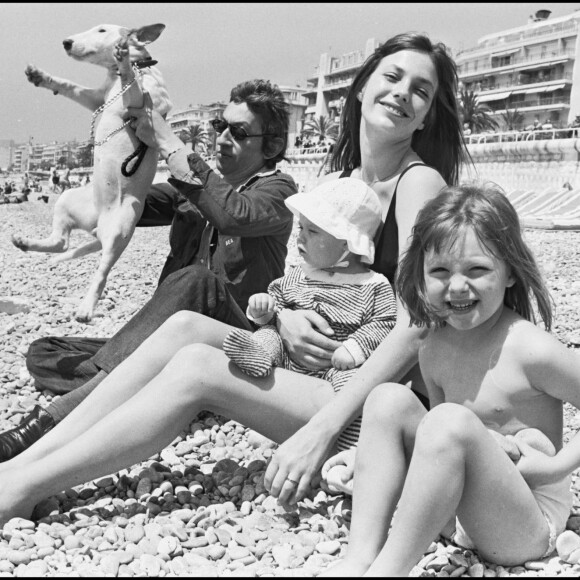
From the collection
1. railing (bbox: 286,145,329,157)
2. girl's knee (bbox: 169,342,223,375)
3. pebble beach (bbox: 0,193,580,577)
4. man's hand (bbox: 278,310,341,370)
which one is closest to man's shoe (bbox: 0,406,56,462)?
pebble beach (bbox: 0,193,580,577)

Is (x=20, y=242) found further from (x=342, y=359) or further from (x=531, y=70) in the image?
(x=531, y=70)

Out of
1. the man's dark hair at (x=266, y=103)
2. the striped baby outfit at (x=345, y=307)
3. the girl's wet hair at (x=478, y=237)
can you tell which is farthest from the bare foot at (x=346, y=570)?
the man's dark hair at (x=266, y=103)

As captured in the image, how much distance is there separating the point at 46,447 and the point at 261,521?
816 mm

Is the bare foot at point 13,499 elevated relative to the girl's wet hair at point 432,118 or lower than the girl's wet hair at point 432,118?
lower

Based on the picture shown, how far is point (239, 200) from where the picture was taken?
10.8 ft

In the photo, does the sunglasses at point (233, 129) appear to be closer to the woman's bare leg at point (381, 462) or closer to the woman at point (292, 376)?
the woman at point (292, 376)

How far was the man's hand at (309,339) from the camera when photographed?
2.75 metres

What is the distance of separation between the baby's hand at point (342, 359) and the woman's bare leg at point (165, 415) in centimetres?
8

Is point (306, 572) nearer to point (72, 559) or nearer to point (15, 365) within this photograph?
point (72, 559)

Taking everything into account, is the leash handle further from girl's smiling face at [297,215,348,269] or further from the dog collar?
girl's smiling face at [297,215,348,269]

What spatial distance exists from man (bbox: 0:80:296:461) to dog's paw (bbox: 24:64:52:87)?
705 mm

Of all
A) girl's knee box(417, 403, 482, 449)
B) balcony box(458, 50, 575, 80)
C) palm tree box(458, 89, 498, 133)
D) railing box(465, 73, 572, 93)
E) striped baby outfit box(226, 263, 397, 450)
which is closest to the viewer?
girl's knee box(417, 403, 482, 449)

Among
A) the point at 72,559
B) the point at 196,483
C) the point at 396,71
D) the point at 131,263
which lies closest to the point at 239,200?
the point at 396,71

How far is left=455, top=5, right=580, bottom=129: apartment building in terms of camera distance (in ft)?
185
